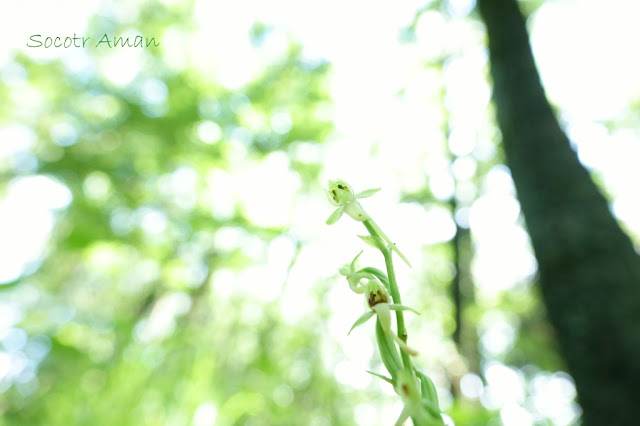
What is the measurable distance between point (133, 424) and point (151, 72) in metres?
1.83

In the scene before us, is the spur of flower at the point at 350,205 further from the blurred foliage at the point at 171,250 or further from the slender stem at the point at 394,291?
the blurred foliage at the point at 171,250

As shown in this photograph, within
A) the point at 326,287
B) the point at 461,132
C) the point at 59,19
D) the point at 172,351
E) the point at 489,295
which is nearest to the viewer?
the point at 172,351

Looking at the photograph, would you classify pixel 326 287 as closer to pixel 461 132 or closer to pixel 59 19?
pixel 59 19

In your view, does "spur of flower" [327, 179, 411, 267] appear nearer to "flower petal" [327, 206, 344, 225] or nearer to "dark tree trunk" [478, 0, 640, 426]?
"flower petal" [327, 206, 344, 225]

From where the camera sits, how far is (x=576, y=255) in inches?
43.8

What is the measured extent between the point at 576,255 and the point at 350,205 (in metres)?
0.99

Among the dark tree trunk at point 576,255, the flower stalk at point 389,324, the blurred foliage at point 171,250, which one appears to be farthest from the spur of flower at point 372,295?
the dark tree trunk at point 576,255

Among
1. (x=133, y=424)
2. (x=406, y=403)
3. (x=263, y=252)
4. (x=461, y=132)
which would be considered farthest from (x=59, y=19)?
(x=461, y=132)

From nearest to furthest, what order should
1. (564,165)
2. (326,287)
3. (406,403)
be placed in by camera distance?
(406,403)
(564,165)
(326,287)

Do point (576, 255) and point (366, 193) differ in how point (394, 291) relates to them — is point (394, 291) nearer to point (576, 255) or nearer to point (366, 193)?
point (366, 193)

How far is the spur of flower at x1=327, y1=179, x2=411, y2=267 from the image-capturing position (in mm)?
329

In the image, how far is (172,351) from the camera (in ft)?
3.66

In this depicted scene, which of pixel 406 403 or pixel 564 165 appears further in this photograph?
pixel 564 165

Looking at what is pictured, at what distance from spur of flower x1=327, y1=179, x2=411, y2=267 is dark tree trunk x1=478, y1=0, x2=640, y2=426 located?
0.92 meters
